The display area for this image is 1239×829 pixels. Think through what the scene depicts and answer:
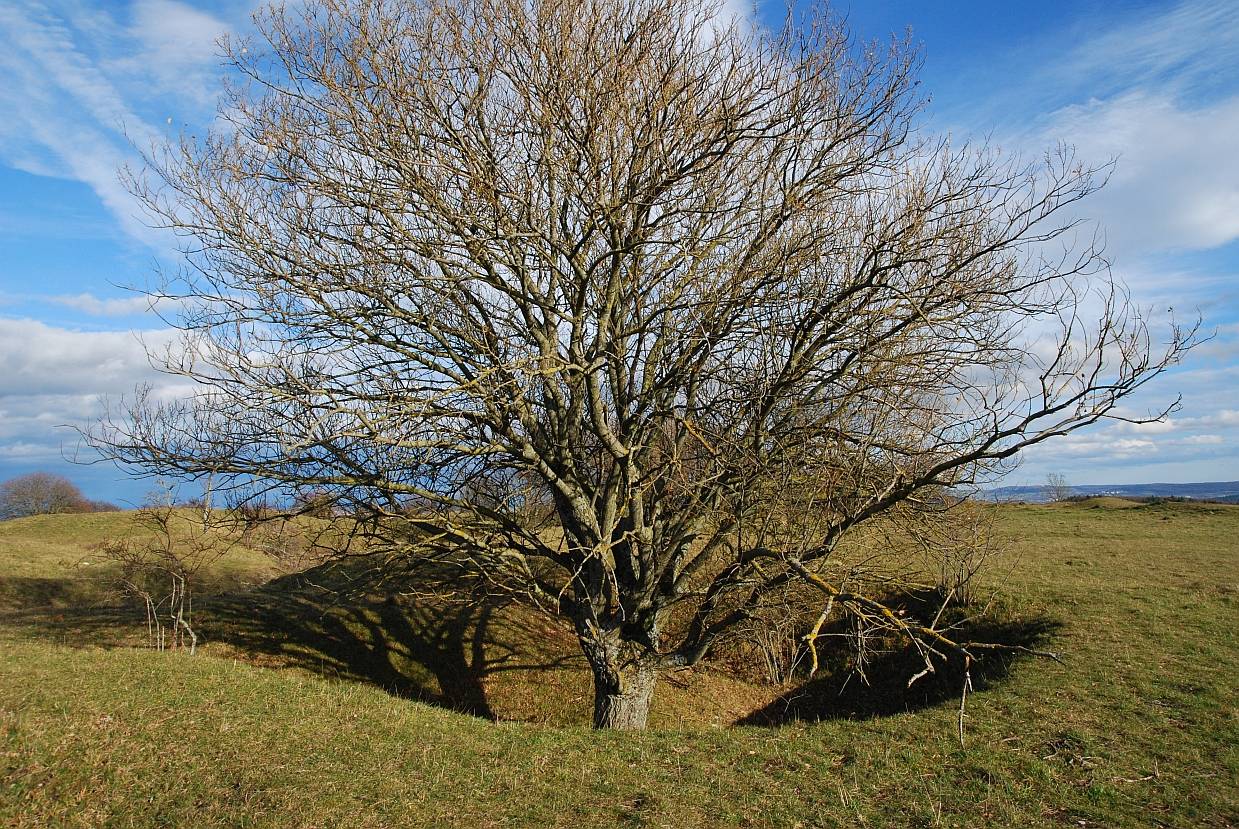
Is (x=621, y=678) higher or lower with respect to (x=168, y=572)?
lower

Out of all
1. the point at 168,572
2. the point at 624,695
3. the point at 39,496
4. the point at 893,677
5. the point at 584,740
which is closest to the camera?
the point at 584,740

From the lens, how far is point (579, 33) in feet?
28.2

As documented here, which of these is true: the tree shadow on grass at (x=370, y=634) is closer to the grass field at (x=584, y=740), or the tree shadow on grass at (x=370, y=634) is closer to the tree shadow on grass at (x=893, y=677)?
the grass field at (x=584, y=740)

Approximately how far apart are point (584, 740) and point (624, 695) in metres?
1.75

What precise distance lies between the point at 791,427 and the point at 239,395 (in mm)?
6807

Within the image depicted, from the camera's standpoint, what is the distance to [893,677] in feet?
47.7

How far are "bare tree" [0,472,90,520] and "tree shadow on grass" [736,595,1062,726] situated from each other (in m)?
46.3

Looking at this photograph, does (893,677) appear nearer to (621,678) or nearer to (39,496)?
A: (621,678)

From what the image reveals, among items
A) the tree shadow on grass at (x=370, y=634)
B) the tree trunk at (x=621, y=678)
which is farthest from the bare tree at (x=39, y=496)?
the tree trunk at (x=621, y=678)

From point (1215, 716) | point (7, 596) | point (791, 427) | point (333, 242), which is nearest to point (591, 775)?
point (791, 427)

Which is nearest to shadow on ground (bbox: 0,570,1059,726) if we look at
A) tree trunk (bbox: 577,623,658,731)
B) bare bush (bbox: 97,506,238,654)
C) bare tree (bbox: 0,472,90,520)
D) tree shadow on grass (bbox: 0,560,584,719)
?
tree shadow on grass (bbox: 0,560,584,719)

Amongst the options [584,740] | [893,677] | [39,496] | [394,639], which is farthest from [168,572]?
[39,496]

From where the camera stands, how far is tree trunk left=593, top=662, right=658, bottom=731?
1011 centimetres

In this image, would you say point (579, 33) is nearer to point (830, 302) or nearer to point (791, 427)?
point (830, 302)
